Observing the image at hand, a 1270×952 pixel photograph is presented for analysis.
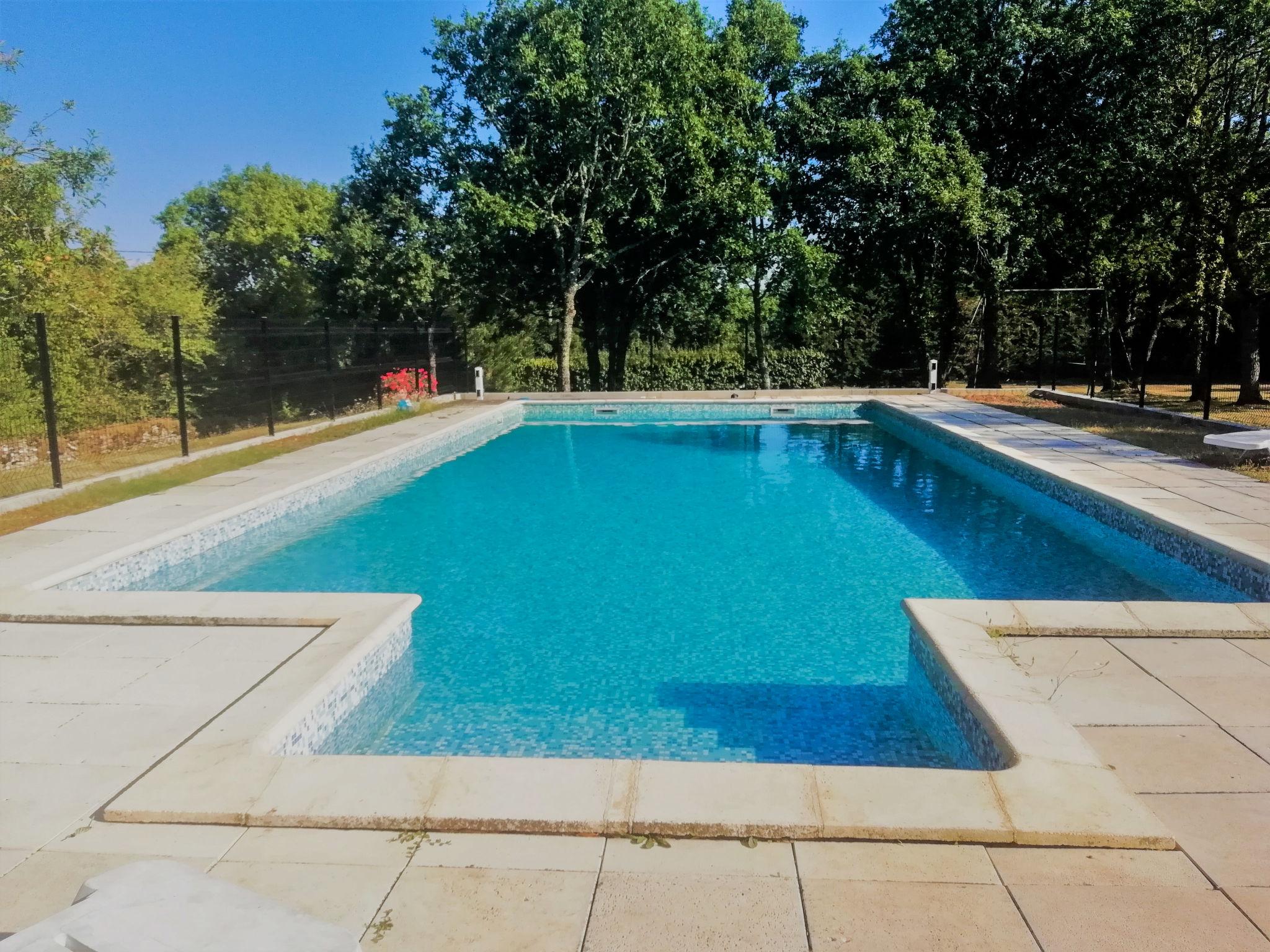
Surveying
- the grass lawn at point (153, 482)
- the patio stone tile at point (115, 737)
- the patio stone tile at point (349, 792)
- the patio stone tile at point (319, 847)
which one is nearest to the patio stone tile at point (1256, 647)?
the patio stone tile at point (349, 792)

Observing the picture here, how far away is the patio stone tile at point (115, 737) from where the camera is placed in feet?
10.0

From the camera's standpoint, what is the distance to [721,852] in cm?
246

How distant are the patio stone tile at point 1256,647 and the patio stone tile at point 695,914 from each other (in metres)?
2.88

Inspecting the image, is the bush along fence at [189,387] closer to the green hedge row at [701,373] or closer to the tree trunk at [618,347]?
the green hedge row at [701,373]

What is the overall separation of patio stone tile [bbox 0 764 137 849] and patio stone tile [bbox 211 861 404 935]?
25.9 inches

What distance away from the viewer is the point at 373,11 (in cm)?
1700

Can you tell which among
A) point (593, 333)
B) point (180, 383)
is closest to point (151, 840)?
point (180, 383)

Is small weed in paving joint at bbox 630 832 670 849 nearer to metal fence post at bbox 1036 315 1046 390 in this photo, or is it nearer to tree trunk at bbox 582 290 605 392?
metal fence post at bbox 1036 315 1046 390

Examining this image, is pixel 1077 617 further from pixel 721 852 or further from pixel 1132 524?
pixel 1132 524

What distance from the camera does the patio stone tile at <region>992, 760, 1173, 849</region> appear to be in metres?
2.46

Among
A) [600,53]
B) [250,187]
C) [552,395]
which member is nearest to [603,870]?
[552,395]

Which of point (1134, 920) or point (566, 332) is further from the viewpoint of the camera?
point (566, 332)

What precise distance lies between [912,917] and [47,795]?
9.04 feet

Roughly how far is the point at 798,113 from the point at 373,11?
9560 millimetres
